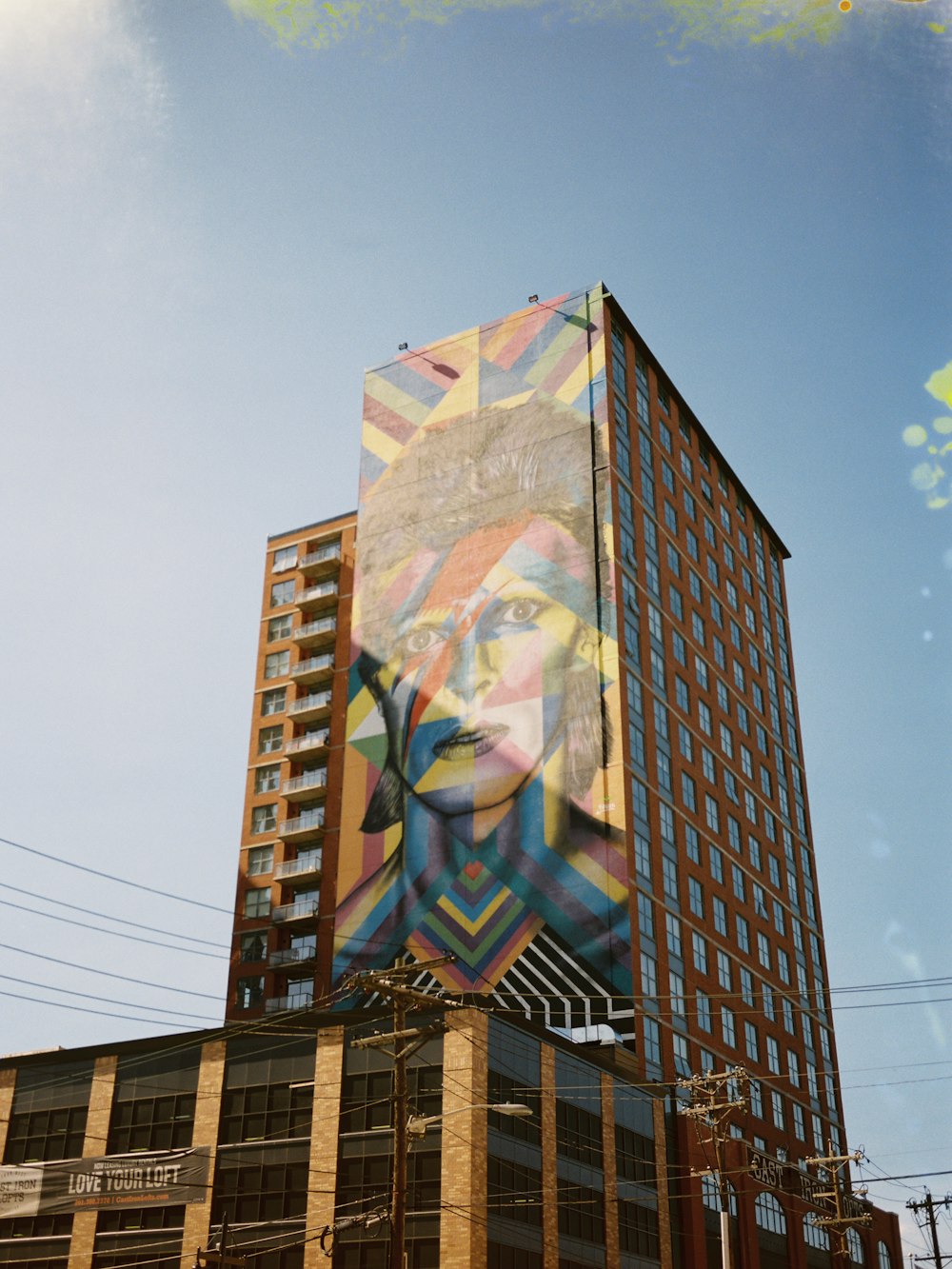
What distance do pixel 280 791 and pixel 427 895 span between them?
57.5ft

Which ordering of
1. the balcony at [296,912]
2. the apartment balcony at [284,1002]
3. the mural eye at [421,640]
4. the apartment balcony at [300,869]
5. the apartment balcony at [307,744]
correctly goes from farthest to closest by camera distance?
the apartment balcony at [307,744] → the apartment balcony at [300,869] → the mural eye at [421,640] → the balcony at [296,912] → the apartment balcony at [284,1002]

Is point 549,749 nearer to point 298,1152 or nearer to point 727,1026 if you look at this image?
point 727,1026

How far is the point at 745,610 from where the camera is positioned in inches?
4434

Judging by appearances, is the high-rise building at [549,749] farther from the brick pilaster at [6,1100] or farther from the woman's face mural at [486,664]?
the brick pilaster at [6,1100]

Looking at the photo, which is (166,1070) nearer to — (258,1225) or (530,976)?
(258,1225)

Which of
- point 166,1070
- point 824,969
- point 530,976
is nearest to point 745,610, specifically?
point 824,969

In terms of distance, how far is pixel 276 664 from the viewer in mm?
105125

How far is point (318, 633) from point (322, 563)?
19.1 feet

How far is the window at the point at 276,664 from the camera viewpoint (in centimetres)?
10462

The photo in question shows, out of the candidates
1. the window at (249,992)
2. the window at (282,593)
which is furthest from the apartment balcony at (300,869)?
the window at (282,593)

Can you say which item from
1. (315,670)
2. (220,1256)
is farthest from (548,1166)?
(315,670)

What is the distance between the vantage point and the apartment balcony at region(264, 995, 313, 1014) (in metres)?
88.1

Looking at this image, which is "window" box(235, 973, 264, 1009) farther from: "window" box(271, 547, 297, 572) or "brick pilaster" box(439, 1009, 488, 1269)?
"brick pilaster" box(439, 1009, 488, 1269)

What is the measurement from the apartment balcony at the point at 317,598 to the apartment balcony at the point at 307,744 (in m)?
10.7
